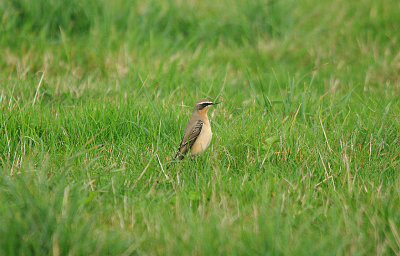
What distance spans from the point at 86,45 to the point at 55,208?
5.32 meters

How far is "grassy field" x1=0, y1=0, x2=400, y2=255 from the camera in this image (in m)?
3.46

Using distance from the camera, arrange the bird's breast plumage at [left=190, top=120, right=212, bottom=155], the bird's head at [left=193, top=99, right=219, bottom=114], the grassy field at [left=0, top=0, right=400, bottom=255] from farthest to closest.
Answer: the bird's head at [left=193, top=99, right=219, bottom=114], the bird's breast plumage at [left=190, top=120, right=212, bottom=155], the grassy field at [left=0, top=0, right=400, bottom=255]

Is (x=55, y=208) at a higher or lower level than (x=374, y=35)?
higher

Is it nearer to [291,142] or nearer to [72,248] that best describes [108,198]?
[72,248]

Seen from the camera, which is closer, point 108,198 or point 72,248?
point 72,248

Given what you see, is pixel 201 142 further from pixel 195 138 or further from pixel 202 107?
pixel 202 107

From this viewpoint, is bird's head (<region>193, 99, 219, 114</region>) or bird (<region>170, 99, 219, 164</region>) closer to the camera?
bird (<region>170, 99, 219, 164</region>)

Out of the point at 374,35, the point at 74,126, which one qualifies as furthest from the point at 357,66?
the point at 74,126

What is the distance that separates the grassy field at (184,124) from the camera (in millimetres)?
3461

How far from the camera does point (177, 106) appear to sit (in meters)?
→ 6.26

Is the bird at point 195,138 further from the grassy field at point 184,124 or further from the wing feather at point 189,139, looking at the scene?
the grassy field at point 184,124

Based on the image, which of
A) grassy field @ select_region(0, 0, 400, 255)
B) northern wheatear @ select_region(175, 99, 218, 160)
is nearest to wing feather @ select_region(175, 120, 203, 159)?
northern wheatear @ select_region(175, 99, 218, 160)

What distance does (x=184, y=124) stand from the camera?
232 inches

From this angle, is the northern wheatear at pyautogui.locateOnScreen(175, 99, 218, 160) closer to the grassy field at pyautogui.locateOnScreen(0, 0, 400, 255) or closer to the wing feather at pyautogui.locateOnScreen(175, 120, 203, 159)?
the wing feather at pyautogui.locateOnScreen(175, 120, 203, 159)
